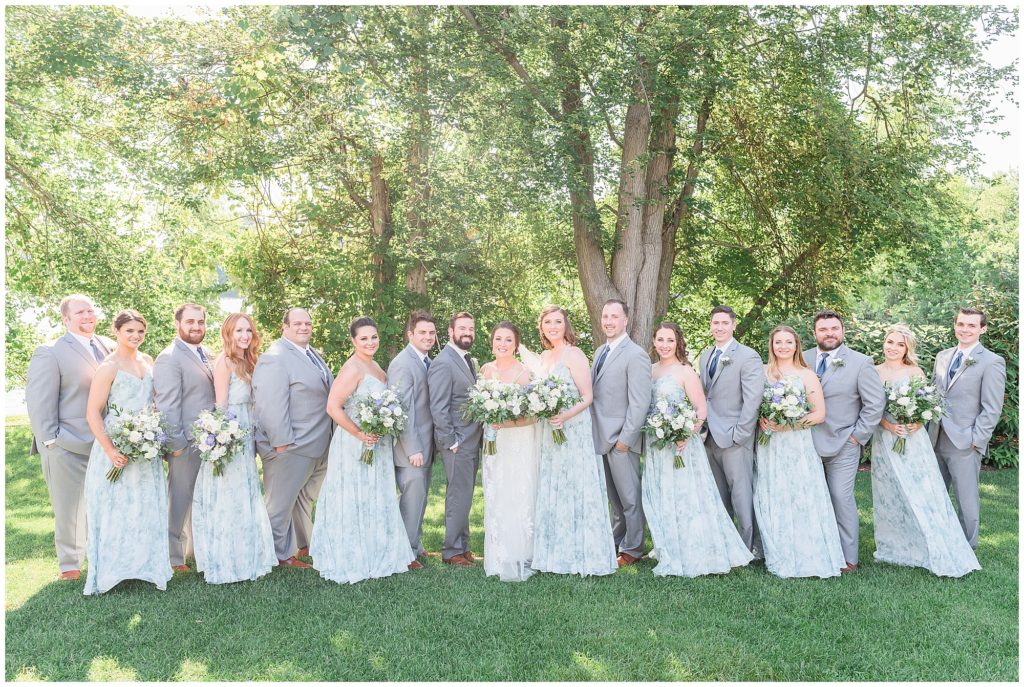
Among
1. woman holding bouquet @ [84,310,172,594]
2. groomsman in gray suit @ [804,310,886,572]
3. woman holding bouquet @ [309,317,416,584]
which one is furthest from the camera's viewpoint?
groomsman in gray suit @ [804,310,886,572]

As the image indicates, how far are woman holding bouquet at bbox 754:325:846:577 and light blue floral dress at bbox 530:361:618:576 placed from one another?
1426 mm

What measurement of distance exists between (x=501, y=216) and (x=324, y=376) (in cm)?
621

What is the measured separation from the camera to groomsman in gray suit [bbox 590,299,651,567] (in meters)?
7.08

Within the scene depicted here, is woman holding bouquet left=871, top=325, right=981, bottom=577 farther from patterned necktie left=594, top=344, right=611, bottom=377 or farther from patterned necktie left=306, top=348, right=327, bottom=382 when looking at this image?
patterned necktie left=306, top=348, right=327, bottom=382

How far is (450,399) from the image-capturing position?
7.45 meters

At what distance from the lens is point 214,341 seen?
17.0 metres

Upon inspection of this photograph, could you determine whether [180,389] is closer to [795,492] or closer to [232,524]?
[232,524]

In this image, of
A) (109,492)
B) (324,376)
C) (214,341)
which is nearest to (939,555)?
(324,376)

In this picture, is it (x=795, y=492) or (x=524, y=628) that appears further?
(x=795, y=492)

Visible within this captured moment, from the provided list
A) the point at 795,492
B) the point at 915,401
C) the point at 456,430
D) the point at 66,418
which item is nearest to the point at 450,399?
the point at 456,430

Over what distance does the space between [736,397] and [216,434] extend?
451 centimetres

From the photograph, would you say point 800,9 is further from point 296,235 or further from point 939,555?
point 296,235

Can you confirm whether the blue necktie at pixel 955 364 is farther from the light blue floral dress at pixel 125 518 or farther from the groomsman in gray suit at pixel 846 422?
the light blue floral dress at pixel 125 518

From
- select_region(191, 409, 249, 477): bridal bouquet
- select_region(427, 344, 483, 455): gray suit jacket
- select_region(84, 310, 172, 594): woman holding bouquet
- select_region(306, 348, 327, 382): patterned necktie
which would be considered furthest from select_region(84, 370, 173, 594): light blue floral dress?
select_region(427, 344, 483, 455): gray suit jacket
